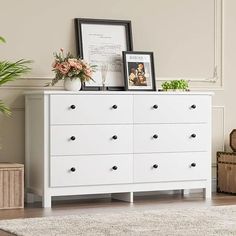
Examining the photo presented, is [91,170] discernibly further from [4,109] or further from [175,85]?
[175,85]

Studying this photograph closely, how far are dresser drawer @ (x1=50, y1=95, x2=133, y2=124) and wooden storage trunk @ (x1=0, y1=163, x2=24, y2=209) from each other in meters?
0.45

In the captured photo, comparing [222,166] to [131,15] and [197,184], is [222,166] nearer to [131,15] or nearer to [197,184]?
[197,184]

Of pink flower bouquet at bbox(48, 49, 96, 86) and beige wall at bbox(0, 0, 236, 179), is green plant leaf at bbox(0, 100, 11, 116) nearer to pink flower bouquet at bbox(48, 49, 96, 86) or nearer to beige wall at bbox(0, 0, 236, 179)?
beige wall at bbox(0, 0, 236, 179)

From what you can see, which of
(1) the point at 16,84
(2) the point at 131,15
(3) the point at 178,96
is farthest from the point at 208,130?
(1) the point at 16,84

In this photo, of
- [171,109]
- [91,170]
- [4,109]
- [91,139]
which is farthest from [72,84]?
[171,109]

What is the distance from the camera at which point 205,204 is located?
6117 millimetres

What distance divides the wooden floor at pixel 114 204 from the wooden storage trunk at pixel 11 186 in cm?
9

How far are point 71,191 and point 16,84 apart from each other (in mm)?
983

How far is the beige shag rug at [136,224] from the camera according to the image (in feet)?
15.0

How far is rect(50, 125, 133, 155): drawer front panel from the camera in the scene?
593 cm

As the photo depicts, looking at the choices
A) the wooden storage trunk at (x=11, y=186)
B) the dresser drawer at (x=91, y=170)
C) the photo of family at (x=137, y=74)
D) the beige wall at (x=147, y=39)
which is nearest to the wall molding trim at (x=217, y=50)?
the beige wall at (x=147, y=39)

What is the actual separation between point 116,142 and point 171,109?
21.6 inches

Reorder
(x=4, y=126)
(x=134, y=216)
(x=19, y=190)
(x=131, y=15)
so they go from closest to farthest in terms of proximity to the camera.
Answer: (x=134, y=216), (x=19, y=190), (x=4, y=126), (x=131, y=15)

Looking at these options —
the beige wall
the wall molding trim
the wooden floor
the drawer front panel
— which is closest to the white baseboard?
the wooden floor
